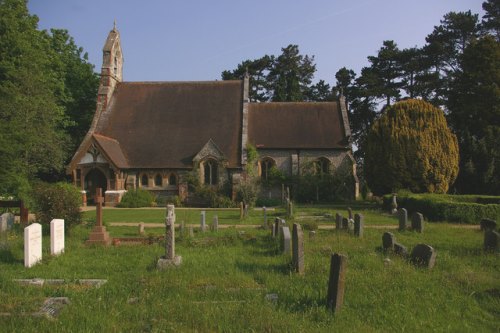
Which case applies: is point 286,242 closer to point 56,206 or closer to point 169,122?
point 56,206

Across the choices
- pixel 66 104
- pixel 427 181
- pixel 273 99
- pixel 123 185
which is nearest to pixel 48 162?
pixel 123 185

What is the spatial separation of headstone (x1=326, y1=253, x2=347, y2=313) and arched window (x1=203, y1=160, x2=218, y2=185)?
2580 cm

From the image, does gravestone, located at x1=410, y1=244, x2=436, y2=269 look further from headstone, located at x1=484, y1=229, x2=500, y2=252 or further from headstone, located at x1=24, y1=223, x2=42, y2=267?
headstone, located at x1=24, y1=223, x2=42, y2=267

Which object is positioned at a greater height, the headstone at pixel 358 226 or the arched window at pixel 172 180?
the arched window at pixel 172 180

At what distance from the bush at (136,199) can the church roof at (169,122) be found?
100 inches

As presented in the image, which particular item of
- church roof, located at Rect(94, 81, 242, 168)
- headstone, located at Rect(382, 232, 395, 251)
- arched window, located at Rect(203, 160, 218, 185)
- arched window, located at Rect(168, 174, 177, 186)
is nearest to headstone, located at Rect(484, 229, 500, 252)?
headstone, located at Rect(382, 232, 395, 251)

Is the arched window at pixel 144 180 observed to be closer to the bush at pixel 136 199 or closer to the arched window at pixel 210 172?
the bush at pixel 136 199

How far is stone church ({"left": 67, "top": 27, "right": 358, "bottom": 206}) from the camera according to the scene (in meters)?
31.4

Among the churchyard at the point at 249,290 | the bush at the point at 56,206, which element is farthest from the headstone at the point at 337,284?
the bush at the point at 56,206

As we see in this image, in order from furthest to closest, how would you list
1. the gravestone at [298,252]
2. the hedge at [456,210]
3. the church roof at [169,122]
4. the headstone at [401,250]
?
1. the church roof at [169,122]
2. the hedge at [456,210]
3. the headstone at [401,250]
4. the gravestone at [298,252]

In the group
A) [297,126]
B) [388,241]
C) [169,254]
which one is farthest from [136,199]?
[388,241]

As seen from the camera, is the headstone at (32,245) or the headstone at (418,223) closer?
the headstone at (32,245)

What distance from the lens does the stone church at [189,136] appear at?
31.4 metres

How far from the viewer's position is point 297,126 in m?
35.3
